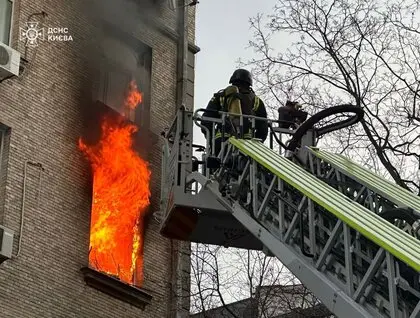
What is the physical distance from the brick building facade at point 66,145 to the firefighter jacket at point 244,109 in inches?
124

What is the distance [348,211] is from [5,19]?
7.71 m

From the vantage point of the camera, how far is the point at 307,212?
22.8 ft

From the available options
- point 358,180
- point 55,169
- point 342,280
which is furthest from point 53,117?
point 342,280

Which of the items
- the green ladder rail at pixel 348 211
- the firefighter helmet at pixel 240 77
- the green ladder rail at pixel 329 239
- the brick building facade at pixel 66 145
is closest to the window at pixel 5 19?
the brick building facade at pixel 66 145

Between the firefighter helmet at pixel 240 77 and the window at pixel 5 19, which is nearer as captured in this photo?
the firefighter helmet at pixel 240 77

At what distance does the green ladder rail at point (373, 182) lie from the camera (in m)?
7.29

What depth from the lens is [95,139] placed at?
1286 cm

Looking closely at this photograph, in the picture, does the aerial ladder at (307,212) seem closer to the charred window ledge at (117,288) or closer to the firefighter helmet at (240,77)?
the firefighter helmet at (240,77)

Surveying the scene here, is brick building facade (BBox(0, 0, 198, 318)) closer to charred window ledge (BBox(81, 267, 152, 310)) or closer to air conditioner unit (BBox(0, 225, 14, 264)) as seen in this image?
charred window ledge (BBox(81, 267, 152, 310))

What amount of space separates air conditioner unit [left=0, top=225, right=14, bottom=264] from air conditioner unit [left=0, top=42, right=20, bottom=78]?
2.06m

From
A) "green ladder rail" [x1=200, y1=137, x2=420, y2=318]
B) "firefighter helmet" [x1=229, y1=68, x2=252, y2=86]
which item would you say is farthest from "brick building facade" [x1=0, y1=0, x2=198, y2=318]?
"green ladder rail" [x1=200, y1=137, x2=420, y2=318]

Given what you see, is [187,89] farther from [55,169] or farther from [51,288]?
[51,288]

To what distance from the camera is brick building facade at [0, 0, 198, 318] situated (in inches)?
432

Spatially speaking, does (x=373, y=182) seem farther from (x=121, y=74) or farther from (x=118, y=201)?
(x=121, y=74)
